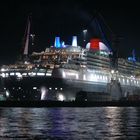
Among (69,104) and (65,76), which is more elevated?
(65,76)

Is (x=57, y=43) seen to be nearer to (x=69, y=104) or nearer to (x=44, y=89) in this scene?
(x=44, y=89)

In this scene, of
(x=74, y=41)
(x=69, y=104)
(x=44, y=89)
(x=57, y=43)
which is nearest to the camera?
(x=69, y=104)

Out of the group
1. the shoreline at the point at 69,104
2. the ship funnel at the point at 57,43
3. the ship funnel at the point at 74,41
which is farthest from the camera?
the ship funnel at the point at 74,41

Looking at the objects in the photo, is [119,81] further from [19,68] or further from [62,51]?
[19,68]

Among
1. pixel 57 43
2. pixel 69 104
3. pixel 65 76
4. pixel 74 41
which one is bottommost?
pixel 69 104

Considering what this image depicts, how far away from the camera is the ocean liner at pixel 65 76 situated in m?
105

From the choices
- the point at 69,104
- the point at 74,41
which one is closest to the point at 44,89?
the point at 69,104

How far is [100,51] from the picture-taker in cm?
13400

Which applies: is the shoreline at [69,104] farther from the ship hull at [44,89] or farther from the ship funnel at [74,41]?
the ship funnel at [74,41]

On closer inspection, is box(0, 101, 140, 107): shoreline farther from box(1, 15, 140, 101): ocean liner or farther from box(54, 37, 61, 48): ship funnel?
box(54, 37, 61, 48): ship funnel

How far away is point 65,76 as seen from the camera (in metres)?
108

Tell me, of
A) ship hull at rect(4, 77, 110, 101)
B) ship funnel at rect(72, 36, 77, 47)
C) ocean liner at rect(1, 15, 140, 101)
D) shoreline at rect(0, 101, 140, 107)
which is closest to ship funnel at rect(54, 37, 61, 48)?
ocean liner at rect(1, 15, 140, 101)

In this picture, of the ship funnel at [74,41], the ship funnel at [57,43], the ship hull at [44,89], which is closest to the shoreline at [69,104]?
the ship hull at [44,89]

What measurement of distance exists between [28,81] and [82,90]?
15.4 metres
